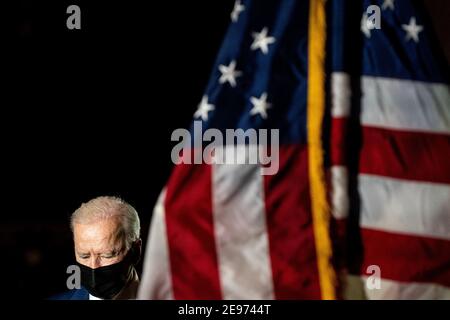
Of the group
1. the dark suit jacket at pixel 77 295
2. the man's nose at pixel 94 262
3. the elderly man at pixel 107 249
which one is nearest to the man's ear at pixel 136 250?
the elderly man at pixel 107 249

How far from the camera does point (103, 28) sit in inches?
110

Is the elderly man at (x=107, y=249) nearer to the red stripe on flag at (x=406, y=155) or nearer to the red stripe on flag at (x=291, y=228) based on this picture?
the red stripe on flag at (x=291, y=228)

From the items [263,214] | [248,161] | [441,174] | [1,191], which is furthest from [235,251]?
[1,191]

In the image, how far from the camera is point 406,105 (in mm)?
1700

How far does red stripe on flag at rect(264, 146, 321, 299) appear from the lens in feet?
5.33

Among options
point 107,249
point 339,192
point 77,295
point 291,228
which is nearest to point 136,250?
point 107,249

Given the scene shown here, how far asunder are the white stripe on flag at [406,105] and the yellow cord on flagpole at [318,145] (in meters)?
0.16

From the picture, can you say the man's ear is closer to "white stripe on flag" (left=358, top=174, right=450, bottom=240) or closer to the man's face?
the man's face

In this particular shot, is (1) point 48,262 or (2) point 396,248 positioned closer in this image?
(2) point 396,248

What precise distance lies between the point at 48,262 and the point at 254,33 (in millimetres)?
2183

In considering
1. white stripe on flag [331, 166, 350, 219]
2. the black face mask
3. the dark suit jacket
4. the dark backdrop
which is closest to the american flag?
white stripe on flag [331, 166, 350, 219]

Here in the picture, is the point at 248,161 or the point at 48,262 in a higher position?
the point at 248,161

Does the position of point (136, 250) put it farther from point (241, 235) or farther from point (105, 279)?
point (241, 235)
